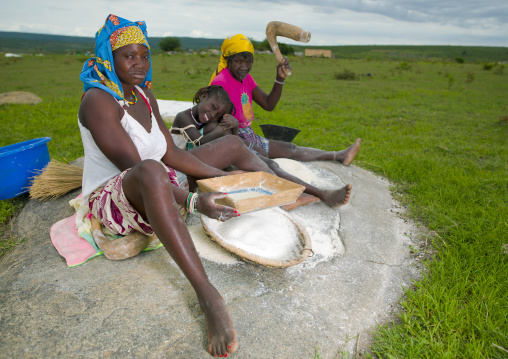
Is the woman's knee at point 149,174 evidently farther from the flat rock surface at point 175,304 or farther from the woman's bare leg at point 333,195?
the woman's bare leg at point 333,195

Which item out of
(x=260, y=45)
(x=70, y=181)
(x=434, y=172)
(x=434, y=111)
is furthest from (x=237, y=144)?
(x=260, y=45)

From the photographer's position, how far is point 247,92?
9.78 feet

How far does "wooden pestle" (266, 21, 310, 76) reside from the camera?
263 cm

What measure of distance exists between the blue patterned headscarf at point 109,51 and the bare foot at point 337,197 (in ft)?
4.53

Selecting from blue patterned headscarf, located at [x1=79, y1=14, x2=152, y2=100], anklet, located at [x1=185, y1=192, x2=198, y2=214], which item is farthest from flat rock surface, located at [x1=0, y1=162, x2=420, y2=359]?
blue patterned headscarf, located at [x1=79, y1=14, x2=152, y2=100]

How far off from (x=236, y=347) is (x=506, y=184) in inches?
117

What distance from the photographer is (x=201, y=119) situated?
263 centimetres

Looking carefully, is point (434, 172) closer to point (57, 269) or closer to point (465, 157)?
point (465, 157)

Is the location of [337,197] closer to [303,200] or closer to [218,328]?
[303,200]

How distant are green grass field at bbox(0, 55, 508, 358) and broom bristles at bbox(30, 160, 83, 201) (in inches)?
11.3

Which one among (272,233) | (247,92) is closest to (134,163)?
(272,233)

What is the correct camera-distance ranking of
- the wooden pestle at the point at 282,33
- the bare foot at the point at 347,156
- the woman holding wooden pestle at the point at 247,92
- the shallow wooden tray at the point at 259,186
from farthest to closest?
the bare foot at the point at 347,156
the woman holding wooden pestle at the point at 247,92
the wooden pestle at the point at 282,33
the shallow wooden tray at the point at 259,186

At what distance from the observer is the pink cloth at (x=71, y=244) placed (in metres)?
1.70

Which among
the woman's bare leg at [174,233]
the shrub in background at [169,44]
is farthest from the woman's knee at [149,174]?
the shrub in background at [169,44]
